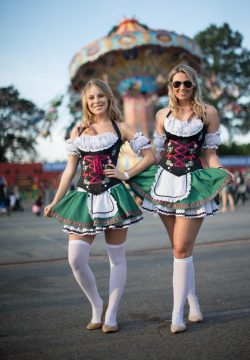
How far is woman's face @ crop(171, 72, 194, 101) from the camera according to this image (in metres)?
3.07

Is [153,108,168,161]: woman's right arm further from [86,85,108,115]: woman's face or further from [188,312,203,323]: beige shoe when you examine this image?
[188,312,203,323]: beige shoe

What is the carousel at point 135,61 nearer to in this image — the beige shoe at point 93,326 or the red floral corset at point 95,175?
the red floral corset at point 95,175

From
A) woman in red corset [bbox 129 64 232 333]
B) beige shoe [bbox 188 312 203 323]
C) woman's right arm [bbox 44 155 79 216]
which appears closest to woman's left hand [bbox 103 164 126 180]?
woman in red corset [bbox 129 64 232 333]

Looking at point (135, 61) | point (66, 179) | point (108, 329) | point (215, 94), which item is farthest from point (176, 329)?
point (215, 94)

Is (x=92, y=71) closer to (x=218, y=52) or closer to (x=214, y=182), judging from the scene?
(x=214, y=182)

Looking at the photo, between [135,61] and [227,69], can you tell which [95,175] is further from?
[227,69]

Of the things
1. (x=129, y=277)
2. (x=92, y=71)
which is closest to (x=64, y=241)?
(x=129, y=277)

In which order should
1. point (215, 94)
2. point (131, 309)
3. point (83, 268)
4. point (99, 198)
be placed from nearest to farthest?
point (83, 268) → point (99, 198) → point (131, 309) → point (215, 94)

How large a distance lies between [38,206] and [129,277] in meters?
11.3

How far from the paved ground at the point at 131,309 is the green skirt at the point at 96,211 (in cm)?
81

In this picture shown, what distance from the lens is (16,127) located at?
4438 cm

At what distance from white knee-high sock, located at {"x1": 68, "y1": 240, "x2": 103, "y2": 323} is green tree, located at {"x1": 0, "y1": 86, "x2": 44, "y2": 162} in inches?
1660

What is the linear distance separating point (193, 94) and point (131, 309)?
1.98 metres

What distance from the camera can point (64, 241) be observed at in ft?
25.1
